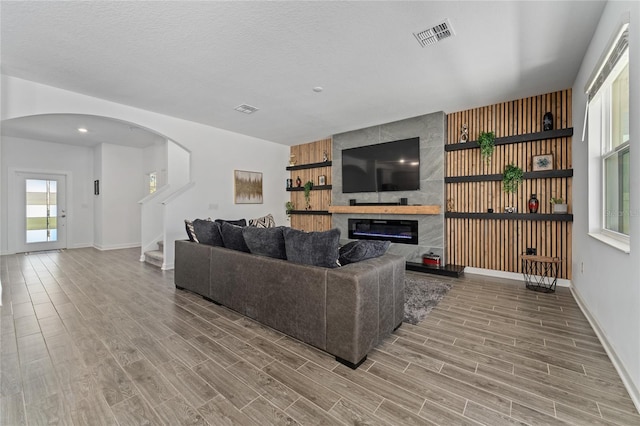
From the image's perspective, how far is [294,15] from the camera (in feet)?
7.64

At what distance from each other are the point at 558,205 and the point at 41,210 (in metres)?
11.4

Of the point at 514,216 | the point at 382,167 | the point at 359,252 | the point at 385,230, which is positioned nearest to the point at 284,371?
the point at 359,252

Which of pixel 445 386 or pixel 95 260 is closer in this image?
pixel 445 386

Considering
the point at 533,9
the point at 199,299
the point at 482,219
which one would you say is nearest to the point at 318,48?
the point at 533,9

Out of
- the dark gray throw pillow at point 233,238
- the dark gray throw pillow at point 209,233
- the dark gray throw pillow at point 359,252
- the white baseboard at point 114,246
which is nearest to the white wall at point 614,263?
the dark gray throw pillow at point 359,252

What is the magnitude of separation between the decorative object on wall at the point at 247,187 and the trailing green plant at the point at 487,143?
15.8 ft

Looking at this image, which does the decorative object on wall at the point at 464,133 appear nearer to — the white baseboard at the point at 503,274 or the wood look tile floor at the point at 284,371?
the white baseboard at the point at 503,274

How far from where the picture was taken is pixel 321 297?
2123mm

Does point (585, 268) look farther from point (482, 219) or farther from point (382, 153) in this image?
point (382, 153)

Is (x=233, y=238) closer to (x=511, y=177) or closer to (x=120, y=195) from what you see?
(x=511, y=177)

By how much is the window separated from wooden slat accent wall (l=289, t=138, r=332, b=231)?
15.4 ft

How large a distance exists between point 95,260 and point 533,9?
805cm

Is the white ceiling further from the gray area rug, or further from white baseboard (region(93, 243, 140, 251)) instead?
white baseboard (region(93, 243, 140, 251))

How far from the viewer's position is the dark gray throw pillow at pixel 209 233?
3.37m
